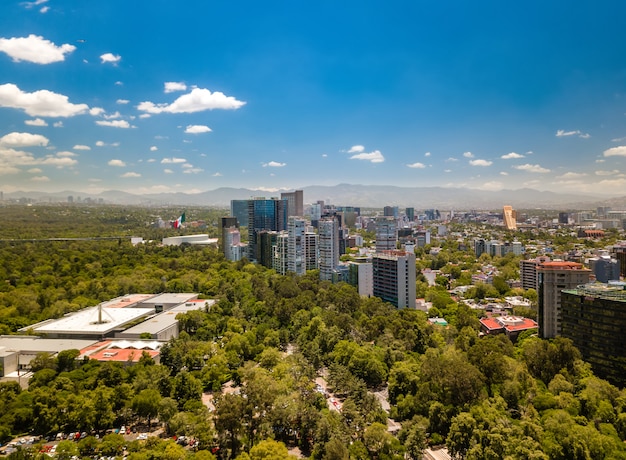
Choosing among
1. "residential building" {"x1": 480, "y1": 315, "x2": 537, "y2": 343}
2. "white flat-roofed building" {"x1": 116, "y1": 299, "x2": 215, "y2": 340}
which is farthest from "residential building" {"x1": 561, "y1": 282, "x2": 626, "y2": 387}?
"white flat-roofed building" {"x1": 116, "y1": 299, "x2": 215, "y2": 340}

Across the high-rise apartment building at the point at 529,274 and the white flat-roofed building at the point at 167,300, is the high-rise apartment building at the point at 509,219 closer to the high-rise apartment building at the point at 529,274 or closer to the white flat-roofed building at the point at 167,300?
the high-rise apartment building at the point at 529,274

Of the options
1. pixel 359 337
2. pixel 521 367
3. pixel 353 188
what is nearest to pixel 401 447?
pixel 521 367

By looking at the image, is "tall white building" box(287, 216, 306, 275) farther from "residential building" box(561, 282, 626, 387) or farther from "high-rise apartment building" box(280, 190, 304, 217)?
"high-rise apartment building" box(280, 190, 304, 217)

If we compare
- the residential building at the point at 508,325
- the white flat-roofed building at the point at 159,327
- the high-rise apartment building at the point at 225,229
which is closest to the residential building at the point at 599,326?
the residential building at the point at 508,325

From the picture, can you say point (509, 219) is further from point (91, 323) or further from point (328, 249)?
point (91, 323)

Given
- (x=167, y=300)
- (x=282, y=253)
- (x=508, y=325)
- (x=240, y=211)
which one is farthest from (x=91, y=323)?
(x=240, y=211)

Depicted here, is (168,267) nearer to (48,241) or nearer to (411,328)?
(48,241)

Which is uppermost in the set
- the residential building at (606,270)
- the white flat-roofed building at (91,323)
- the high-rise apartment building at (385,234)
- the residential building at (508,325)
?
the high-rise apartment building at (385,234)
